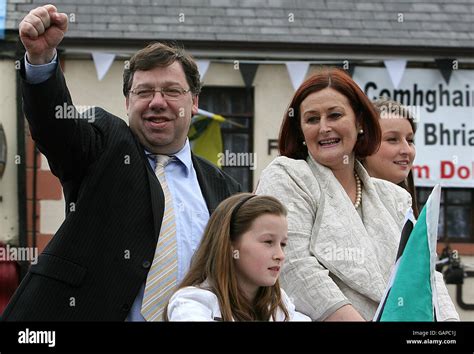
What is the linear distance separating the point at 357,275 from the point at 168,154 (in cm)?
48

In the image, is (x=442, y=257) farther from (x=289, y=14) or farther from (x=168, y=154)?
(x=168, y=154)

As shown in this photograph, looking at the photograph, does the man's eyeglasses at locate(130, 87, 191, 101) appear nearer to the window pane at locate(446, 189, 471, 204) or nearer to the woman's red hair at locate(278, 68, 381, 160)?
the woman's red hair at locate(278, 68, 381, 160)

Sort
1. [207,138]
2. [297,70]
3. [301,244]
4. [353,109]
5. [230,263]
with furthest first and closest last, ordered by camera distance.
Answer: [297,70] → [207,138] → [353,109] → [301,244] → [230,263]

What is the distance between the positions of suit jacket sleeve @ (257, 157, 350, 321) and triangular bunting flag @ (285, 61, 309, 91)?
7.06 meters

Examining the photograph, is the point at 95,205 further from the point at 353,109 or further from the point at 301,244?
the point at 353,109

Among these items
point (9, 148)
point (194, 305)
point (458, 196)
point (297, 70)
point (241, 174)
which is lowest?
point (194, 305)

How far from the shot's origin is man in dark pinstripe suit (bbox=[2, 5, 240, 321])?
90.3 inches

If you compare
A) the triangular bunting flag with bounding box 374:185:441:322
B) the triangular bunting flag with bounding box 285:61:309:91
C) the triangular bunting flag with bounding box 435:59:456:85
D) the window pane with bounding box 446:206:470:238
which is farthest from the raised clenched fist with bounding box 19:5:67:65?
the window pane with bounding box 446:206:470:238

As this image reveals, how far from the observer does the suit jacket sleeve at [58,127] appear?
90.0 inches

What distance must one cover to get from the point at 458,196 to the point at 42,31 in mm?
8127

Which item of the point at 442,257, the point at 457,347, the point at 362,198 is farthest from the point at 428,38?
the point at 457,347

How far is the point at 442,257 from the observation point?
9.38 metres

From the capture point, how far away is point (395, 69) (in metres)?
9.87

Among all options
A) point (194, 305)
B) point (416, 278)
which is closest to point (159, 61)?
point (194, 305)
